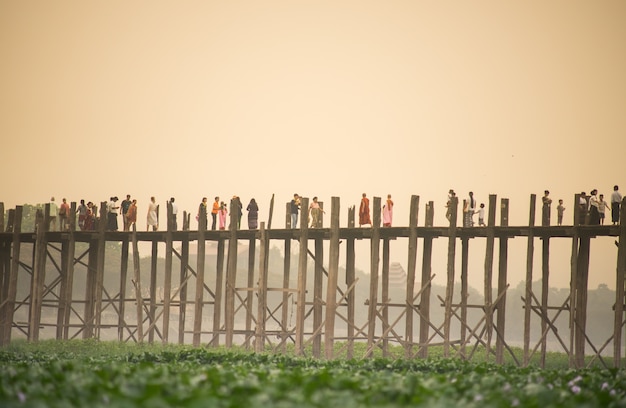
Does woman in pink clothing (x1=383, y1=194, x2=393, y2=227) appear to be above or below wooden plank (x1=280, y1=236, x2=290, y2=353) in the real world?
above

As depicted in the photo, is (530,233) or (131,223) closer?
(530,233)

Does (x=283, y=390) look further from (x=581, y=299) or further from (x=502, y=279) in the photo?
(x=502, y=279)

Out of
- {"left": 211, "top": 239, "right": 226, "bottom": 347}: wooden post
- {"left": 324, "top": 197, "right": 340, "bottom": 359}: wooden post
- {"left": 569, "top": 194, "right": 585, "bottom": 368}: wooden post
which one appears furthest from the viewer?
{"left": 211, "top": 239, "right": 226, "bottom": 347}: wooden post

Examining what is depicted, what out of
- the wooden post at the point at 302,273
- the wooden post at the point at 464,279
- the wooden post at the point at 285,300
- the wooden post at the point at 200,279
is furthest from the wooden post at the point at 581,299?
the wooden post at the point at 200,279

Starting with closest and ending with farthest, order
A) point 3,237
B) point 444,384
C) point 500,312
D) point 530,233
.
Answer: point 444,384 < point 530,233 < point 500,312 < point 3,237

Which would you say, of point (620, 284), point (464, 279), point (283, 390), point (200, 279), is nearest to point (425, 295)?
point (464, 279)

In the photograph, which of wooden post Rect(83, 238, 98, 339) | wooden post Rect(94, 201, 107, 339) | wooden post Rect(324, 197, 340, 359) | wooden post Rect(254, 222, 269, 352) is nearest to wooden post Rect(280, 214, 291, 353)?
wooden post Rect(254, 222, 269, 352)

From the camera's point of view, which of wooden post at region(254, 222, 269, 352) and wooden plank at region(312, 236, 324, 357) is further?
wooden plank at region(312, 236, 324, 357)

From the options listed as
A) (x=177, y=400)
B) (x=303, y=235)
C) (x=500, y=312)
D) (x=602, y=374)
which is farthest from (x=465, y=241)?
(x=177, y=400)

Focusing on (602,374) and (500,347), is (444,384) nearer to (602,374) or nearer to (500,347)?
(602,374)

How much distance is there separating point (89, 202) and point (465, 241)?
13.9 meters

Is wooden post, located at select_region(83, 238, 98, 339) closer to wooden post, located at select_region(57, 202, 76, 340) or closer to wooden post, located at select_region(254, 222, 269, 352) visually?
wooden post, located at select_region(57, 202, 76, 340)

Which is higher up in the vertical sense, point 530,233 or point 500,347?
point 530,233

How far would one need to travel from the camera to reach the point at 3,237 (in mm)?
36938
